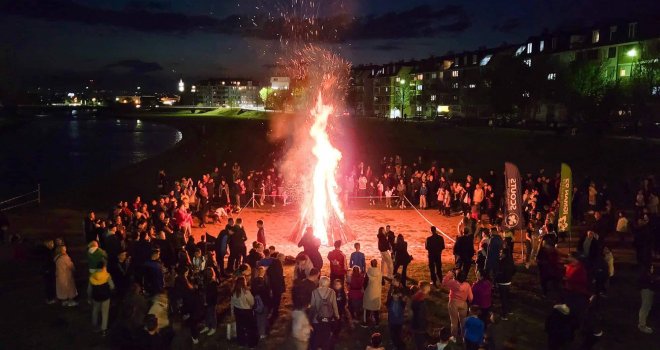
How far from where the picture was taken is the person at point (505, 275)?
1089 centimetres

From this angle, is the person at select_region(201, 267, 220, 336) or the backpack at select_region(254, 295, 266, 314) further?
the person at select_region(201, 267, 220, 336)

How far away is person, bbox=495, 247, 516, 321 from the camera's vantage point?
10891 mm

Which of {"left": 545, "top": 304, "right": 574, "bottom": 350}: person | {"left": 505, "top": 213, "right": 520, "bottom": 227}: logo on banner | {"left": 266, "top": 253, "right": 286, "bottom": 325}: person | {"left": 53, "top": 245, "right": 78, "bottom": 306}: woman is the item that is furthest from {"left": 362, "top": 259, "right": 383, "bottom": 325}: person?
{"left": 505, "top": 213, "right": 520, "bottom": 227}: logo on banner

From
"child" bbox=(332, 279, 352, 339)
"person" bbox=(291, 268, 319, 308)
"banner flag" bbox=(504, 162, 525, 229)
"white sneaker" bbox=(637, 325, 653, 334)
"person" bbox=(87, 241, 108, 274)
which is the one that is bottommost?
"white sneaker" bbox=(637, 325, 653, 334)

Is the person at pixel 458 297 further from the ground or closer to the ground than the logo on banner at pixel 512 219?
closer to the ground

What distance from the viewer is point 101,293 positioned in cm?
1005

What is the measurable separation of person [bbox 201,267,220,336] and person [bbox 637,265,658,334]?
8.68 m

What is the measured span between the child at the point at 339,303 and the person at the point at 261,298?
4.62 feet

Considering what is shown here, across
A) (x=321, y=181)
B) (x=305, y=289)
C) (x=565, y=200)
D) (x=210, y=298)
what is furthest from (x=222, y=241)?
(x=565, y=200)

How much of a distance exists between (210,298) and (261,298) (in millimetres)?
Result: 1085

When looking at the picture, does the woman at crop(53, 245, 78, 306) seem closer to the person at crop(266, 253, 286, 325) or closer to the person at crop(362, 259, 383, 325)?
the person at crop(266, 253, 286, 325)

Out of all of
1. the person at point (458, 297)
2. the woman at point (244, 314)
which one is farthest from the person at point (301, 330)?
the person at point (458, 297)

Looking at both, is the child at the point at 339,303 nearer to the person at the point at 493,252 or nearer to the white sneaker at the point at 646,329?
the person at the point at 493,252

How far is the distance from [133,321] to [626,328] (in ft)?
33.3
